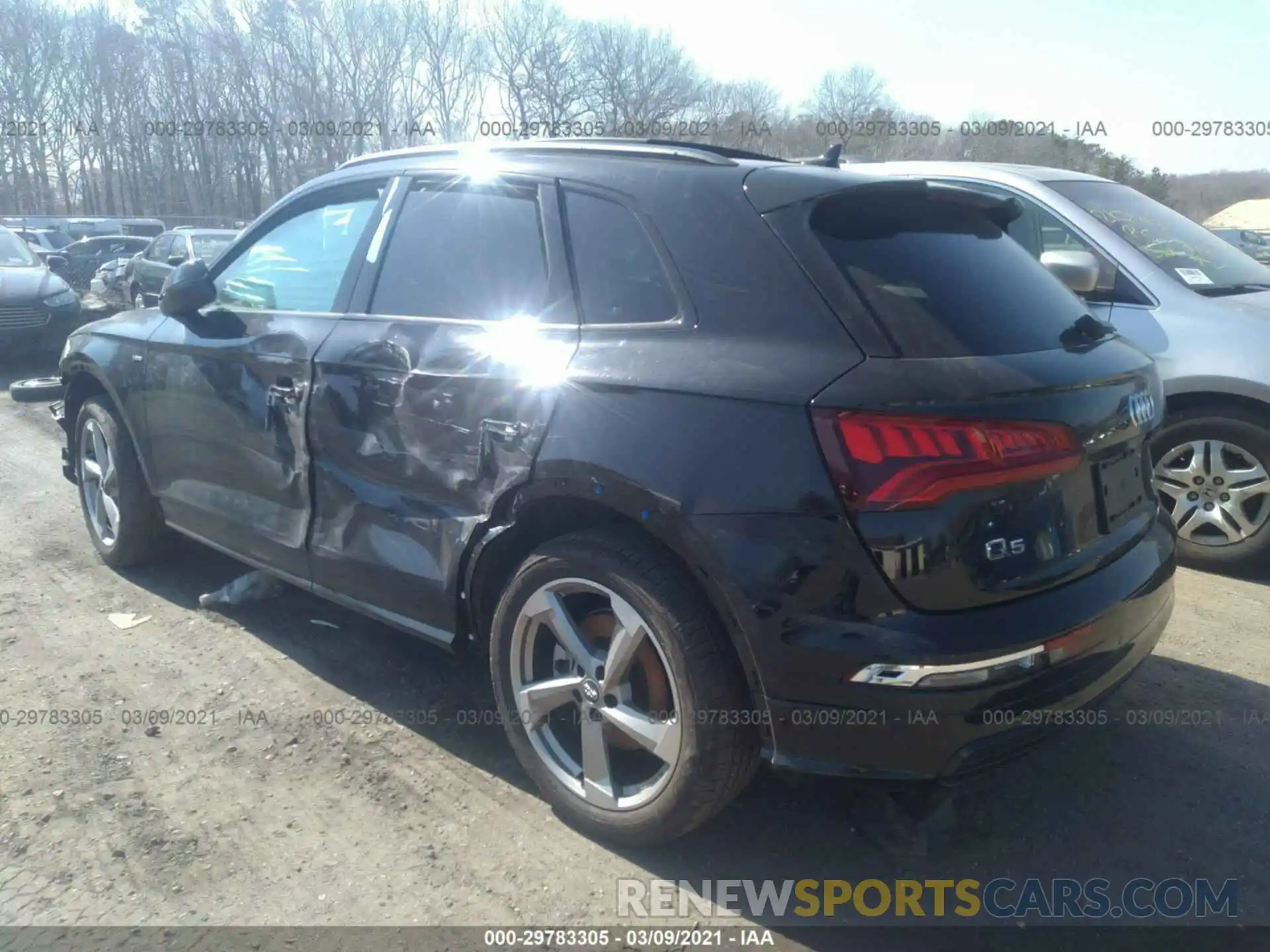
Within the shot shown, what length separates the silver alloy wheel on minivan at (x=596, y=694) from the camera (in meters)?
2.59

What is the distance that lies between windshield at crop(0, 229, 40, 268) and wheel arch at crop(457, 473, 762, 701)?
11.0m

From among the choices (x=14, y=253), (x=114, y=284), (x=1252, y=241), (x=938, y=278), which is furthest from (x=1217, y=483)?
(x=114, y=284)

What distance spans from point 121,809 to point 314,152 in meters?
42.8

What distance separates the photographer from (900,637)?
2.21 meters

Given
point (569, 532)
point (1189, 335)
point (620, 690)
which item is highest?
point (1189, 335)

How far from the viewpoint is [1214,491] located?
4.74m

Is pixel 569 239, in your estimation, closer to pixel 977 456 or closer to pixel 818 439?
pixel 818 439

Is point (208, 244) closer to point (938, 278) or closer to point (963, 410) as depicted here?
point (938, 278)

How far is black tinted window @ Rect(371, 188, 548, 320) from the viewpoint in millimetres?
3027

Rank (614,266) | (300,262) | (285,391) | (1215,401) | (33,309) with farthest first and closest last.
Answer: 1. (33,309)
2. (1215,401)
3. (300,262)
4. (285,391)
5. (614,266)

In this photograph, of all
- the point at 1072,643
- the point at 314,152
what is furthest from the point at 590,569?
the point at 314,152

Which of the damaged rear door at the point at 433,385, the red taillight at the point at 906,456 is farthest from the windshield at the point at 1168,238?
the damaged rear door at the point at 433,385

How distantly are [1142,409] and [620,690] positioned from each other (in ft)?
5.41

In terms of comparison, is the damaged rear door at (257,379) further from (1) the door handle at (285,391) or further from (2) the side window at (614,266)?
(2) the side window at (614,266)
